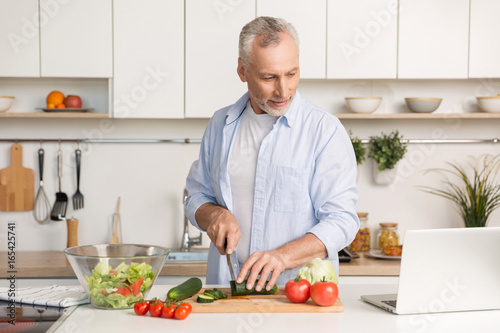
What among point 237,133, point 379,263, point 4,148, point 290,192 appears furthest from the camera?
point 4,148

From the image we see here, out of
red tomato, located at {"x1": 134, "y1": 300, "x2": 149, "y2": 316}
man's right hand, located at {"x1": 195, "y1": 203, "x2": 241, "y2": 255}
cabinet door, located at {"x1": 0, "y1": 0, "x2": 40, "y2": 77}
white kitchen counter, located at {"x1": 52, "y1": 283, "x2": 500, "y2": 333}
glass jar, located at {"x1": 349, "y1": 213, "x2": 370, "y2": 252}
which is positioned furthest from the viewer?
glass jar, located at {"x1": 349, "y1": 213, "x2": 370, "y2": 252}

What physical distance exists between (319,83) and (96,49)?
3.99ft

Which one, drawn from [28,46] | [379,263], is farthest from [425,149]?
[28,46]

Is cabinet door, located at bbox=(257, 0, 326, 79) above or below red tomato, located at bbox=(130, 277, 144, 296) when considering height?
above

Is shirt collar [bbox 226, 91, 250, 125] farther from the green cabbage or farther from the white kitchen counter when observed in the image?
the white kitchen counter

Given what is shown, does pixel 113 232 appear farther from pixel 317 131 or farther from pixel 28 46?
pixel 317 131

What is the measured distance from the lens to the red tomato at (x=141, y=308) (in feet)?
5.34

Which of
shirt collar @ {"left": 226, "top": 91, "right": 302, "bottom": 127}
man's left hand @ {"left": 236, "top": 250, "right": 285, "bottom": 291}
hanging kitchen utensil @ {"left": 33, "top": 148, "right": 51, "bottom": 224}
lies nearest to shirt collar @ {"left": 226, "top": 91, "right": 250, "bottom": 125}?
shirt collar @ {"left": 226, "top": 91, "right": 302, "bottom": 127}

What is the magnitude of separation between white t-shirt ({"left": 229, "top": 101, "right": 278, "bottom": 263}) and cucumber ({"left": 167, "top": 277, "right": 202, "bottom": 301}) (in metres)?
0.45

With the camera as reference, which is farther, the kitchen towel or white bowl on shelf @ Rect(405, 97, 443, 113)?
white bowl on shelf @ Rect(405, 97, 443, 113)

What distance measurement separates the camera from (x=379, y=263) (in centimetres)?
315

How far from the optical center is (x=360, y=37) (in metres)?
3.29

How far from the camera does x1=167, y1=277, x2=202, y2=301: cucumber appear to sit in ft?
5.59

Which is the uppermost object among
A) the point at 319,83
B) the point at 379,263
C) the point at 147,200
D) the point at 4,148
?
the point at 319,83
